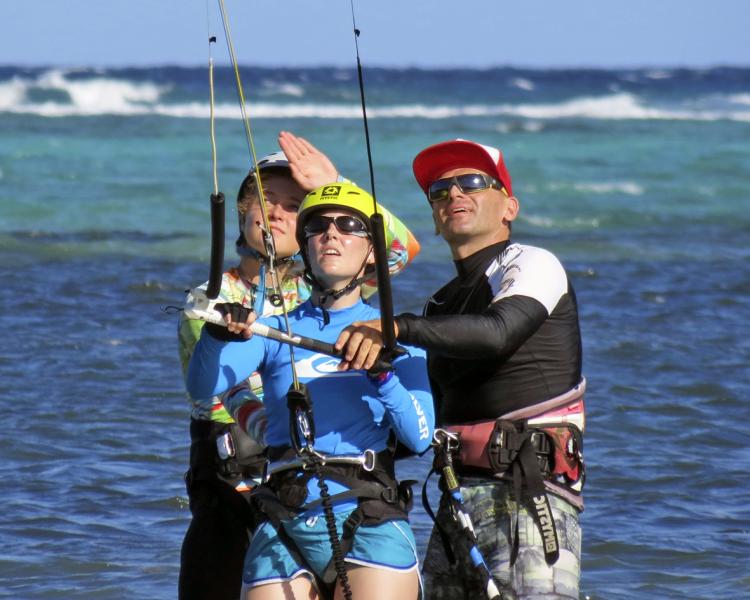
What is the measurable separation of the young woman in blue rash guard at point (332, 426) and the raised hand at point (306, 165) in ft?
1.90

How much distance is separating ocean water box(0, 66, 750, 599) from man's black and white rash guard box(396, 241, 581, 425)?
2481 mm

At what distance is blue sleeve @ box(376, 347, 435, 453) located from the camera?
13.3 ft

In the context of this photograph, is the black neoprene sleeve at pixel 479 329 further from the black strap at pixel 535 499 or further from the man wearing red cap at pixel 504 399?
the black strap at pixel 535 499

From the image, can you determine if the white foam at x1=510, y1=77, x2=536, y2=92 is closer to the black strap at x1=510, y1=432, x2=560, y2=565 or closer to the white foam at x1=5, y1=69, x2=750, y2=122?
the white foam at x1=5, y1=69, x2=750, y2=122

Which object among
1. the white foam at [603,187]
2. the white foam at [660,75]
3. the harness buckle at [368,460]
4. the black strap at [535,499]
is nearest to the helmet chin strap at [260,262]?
the harness buckle at [368,460]

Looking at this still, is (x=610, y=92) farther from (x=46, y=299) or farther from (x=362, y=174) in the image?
(x=46, y=299)

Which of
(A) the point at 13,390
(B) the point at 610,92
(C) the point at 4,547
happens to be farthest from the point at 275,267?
(B) the point at 610,92

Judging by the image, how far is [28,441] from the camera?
907 centimetres

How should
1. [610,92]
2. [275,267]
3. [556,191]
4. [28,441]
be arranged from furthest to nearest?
[610,92], [556,191], [28,441], [275,267]

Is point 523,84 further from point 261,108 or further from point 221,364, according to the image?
point 221,364

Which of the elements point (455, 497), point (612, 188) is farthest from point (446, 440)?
point (612, 188)

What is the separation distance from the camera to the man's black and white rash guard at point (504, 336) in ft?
13.9

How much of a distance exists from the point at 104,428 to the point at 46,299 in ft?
14.5

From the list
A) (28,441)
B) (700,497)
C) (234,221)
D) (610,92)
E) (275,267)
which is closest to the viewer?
(275,267)
